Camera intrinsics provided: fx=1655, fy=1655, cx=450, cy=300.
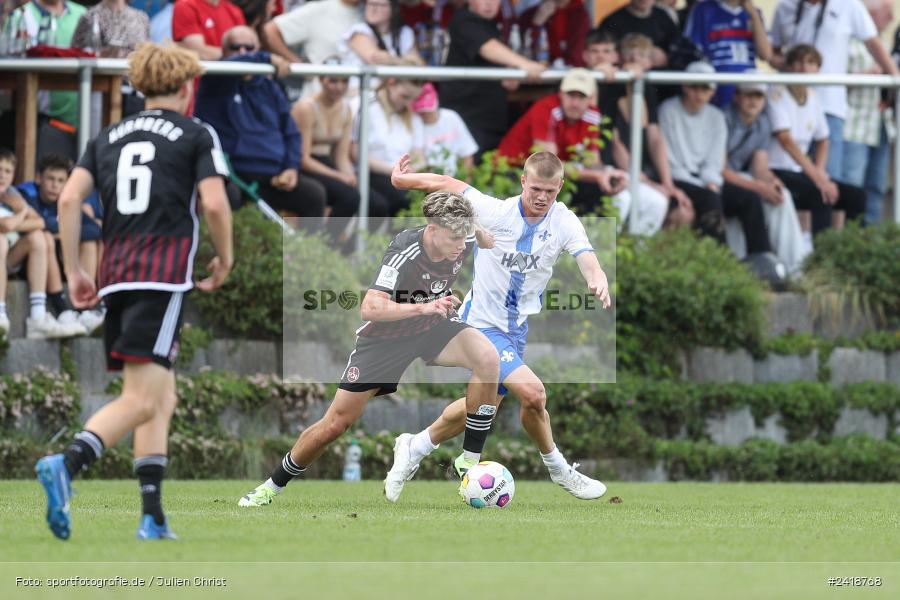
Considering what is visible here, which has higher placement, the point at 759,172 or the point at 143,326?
the point at 759,172

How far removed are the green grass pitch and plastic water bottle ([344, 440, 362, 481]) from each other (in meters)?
3.32

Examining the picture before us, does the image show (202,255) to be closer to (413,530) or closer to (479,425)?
(479,425)

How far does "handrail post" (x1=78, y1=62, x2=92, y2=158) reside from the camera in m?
15.4

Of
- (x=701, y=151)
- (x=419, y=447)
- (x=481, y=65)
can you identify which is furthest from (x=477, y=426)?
(x=701, y=151)

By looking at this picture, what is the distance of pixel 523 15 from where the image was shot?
1823cm

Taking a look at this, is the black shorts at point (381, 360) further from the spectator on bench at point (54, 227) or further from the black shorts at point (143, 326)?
the spectator on bench at point (54, 227)

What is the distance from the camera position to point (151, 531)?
778 cm

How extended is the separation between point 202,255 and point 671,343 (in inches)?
196

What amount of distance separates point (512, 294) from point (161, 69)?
4.19m

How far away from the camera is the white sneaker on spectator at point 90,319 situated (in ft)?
48.8

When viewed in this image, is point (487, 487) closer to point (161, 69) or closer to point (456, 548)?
point (456, 548)

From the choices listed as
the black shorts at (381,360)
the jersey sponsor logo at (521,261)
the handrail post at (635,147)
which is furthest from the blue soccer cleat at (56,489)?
the handrail post at (635,147)

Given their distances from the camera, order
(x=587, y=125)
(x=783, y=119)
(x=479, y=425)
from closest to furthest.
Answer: (x=479, y=425) < (x=587, y=125) < (x=783, y=119)

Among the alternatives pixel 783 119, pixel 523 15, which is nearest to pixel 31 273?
pixel 523 15
